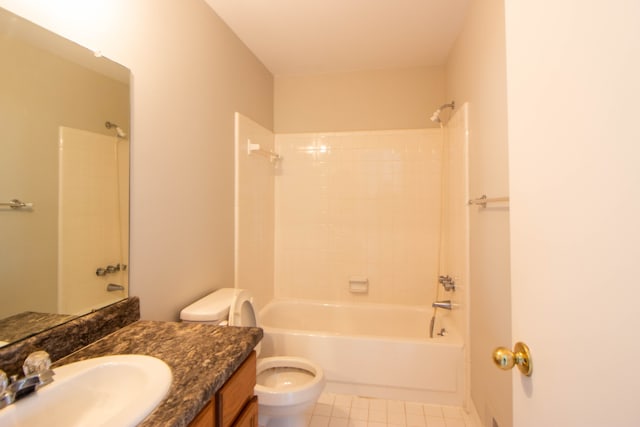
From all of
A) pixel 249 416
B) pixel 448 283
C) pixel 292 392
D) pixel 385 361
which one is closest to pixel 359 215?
pixel 448 283

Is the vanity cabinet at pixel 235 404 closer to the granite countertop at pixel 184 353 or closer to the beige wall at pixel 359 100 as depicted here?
the granite countertop at pixel 184 353

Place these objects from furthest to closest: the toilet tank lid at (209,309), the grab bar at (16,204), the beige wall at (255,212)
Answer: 1. the beige wall at (255,212)
2. the toilet tank lid at (209,309)
3. the grab bar at (16,204)

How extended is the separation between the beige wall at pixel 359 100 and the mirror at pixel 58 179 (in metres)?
1.80

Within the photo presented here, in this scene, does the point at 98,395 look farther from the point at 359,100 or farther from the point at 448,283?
the point at 359,100

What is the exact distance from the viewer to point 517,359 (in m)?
0.62

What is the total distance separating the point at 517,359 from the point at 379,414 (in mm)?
1622

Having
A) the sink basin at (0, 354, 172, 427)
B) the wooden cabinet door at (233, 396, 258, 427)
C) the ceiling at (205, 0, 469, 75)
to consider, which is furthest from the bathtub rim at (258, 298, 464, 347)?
the ceiling at (205, 0, 469, 75)

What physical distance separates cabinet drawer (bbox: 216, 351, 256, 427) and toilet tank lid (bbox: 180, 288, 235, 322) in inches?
19.8

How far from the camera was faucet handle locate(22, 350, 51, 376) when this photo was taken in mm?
726

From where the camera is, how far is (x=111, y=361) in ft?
2.87

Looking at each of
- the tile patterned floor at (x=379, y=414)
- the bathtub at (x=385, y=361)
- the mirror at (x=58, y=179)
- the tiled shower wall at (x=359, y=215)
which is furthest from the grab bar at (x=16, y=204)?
the tiled shower wall at (x=359, y=215)

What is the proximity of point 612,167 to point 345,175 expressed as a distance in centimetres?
243

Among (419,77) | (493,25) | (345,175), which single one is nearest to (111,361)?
(493,25)

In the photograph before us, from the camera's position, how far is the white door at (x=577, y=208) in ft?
1.27
